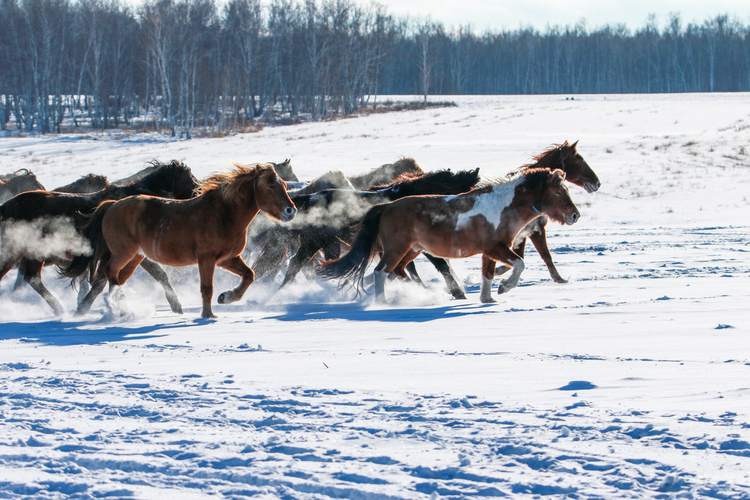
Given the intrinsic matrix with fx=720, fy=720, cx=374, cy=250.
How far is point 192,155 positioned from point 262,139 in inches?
284

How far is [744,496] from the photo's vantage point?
2549 mm

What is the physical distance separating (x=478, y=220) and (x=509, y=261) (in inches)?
21.2

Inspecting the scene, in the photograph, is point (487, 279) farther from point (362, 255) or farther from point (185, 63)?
point (185, 63)

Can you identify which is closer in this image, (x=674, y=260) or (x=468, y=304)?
(x=468, y=304)

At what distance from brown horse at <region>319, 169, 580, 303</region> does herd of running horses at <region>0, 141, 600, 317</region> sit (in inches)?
0.4

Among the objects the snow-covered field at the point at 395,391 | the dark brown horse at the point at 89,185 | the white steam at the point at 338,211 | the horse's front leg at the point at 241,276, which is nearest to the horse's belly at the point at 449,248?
the snow-covered field at the point at 395,391

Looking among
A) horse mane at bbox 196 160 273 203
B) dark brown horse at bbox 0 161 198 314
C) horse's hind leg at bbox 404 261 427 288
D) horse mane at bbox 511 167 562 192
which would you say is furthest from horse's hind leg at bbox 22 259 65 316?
horse mane at bbox 511 167 562 192

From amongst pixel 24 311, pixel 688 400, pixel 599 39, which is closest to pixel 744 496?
pixel 688 400

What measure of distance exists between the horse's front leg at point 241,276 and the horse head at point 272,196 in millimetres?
646

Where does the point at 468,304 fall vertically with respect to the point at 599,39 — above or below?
below

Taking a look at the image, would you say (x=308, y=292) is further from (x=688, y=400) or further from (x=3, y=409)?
(x=688, y=400)

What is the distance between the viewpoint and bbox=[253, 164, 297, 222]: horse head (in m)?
6.80

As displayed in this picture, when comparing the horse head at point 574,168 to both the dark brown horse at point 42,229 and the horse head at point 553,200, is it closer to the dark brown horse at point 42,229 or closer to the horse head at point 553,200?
the horse head at point 553,200

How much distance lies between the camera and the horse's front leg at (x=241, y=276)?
22.8ft
